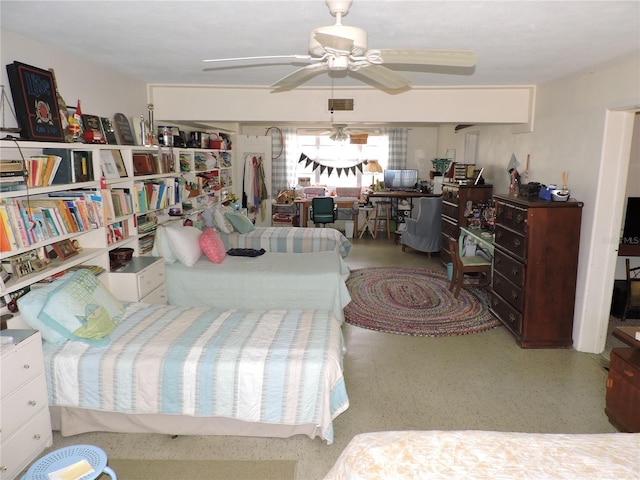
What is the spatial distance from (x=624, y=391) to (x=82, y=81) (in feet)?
13.9

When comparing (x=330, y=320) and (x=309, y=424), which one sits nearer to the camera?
(x=309, y=424)

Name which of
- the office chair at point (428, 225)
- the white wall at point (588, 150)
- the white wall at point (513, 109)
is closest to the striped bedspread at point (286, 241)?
the white wall at point (513, 109)

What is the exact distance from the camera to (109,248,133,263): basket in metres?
3.58

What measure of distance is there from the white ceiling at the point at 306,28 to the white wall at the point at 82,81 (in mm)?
95

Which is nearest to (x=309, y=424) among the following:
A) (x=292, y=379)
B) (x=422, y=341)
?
(x=292, y=379)

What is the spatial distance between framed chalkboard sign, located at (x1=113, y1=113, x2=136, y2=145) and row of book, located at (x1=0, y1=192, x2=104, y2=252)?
0.96 m

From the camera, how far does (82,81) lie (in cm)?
336

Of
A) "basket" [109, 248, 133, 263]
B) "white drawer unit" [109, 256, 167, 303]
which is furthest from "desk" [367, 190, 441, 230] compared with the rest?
"basket" [109, 248, 133, 263]

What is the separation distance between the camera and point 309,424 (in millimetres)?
2486

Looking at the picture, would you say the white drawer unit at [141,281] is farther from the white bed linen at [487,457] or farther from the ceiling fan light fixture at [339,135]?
the ceiling fan light fixture at [339,135]

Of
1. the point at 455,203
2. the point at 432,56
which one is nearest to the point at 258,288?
the point at 432,56

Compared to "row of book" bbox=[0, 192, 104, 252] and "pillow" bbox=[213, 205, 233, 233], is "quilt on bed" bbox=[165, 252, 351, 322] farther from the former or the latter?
"pillow" bbox=[213, 205, 233, 233]

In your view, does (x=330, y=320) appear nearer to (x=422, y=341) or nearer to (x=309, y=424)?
(x=309, y=424)

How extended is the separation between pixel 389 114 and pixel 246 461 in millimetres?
3516
